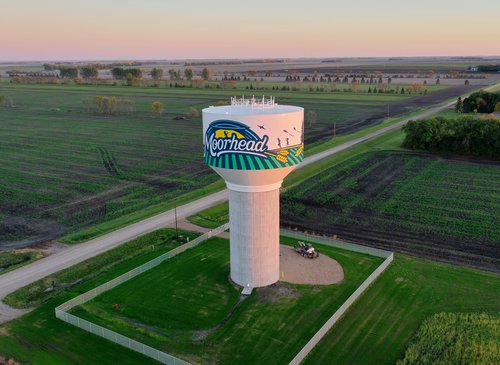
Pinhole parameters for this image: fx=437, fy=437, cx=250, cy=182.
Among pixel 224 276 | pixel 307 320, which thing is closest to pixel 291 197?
pixel 224 276

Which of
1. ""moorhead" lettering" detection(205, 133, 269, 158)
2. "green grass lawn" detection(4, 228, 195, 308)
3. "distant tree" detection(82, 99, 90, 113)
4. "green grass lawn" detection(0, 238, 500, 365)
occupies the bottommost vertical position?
"green grass lawn" detection(0, 238, 500, 365)

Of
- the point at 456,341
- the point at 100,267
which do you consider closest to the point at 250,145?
the point at 456,341

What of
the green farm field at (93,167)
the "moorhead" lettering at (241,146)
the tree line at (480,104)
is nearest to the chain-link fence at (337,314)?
the "moorhead" lettering at (241,146)

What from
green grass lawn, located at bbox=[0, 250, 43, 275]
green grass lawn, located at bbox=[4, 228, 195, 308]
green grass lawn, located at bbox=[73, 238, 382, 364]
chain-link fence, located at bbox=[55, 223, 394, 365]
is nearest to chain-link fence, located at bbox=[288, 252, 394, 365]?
chain-link fence, located at bbox=[55, 223, 394, 365]

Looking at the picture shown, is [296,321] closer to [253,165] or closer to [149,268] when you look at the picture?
[253,165]

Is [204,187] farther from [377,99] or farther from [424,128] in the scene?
[377,99]

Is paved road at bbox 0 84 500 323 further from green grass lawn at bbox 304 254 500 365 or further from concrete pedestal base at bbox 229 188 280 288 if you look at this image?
green grass lawn at bbox 304 254 500 365
